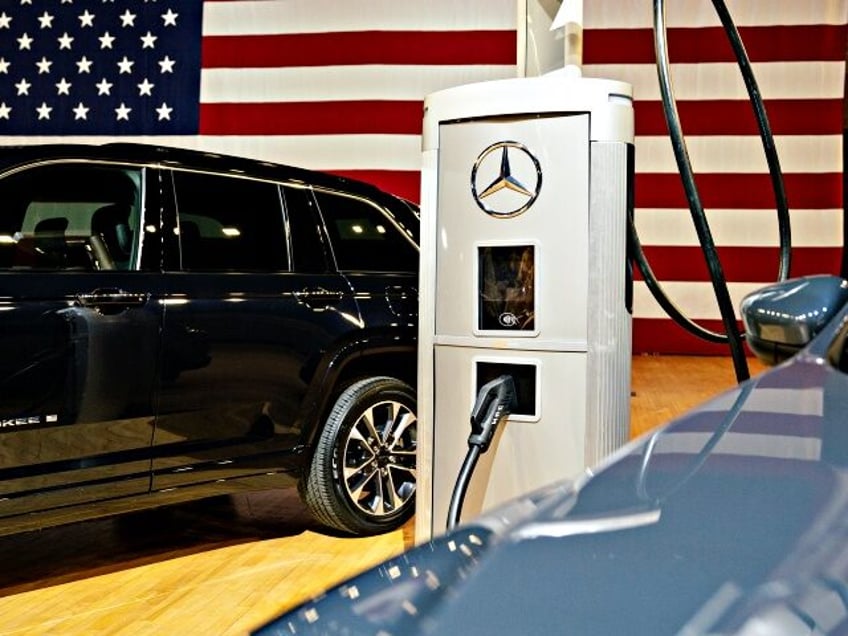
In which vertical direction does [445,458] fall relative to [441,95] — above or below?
below

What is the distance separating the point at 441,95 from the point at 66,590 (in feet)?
5.96

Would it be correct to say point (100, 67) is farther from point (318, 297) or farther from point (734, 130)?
point (318, 297)

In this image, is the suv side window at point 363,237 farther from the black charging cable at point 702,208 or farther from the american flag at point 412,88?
the american flag at point 412,88

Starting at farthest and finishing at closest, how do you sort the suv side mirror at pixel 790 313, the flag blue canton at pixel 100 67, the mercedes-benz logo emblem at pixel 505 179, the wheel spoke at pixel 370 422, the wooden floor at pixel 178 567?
the flag blue canton at pixel 100 67 < the wheel spoke at pixel 370 422 < the wooden floor at pixel 178 567 < the mercedes-benz logo emblem at pixel 505 179 < the suv side mirror at pixel 790 313

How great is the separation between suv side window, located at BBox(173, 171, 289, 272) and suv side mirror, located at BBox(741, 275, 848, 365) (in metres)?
2.07

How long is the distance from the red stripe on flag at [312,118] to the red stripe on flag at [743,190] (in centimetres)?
188

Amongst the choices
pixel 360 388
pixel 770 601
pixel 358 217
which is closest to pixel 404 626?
pixel 770 601

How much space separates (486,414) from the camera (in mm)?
2578

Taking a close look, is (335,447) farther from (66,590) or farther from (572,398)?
(572,398)

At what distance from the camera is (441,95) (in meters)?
2.77

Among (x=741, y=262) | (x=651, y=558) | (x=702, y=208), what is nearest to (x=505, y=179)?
(x=702, y=208)

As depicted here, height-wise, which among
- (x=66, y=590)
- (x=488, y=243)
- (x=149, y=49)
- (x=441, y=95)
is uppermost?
(x=149, y=49)

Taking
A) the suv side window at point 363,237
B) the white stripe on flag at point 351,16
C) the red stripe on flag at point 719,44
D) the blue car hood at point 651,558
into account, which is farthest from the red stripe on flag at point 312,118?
the blue car hood at point 651,558

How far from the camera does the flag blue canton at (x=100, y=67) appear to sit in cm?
841
